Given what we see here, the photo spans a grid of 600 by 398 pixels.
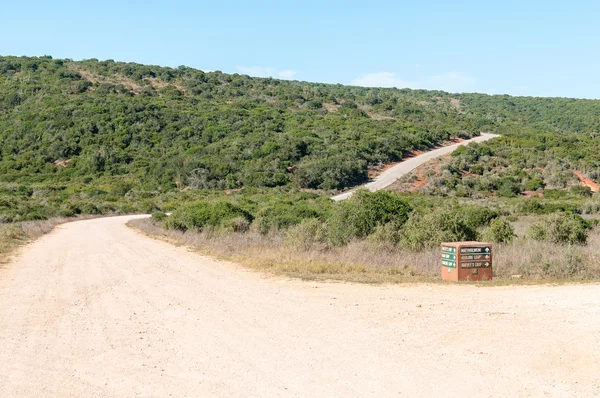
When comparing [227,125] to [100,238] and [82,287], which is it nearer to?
[100,238]

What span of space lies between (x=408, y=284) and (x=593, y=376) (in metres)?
6.06

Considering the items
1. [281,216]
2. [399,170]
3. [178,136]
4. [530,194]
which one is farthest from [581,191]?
[178,136]

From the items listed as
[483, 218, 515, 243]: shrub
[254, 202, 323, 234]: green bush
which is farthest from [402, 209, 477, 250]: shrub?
[254, 202, 323, 234]: green bush

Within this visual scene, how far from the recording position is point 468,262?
41.0 ft

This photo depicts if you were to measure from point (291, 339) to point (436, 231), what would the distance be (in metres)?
→ 9.13

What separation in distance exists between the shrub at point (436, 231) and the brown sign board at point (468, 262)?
3.09m

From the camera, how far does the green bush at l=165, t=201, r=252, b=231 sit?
965 inches

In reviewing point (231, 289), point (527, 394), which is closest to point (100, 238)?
point (231, 289)

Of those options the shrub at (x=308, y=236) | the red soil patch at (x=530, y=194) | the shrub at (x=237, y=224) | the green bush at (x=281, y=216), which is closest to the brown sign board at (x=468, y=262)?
the shrub at (x=308, y=236)

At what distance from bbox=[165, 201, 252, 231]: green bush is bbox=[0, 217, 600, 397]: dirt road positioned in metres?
11.4

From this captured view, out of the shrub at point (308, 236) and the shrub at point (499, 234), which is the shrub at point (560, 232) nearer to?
the shrub at point (499, 234)

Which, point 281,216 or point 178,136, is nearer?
point 281,216

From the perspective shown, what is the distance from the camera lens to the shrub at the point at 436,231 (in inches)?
627

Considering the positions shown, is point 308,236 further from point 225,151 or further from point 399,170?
point 225,151
